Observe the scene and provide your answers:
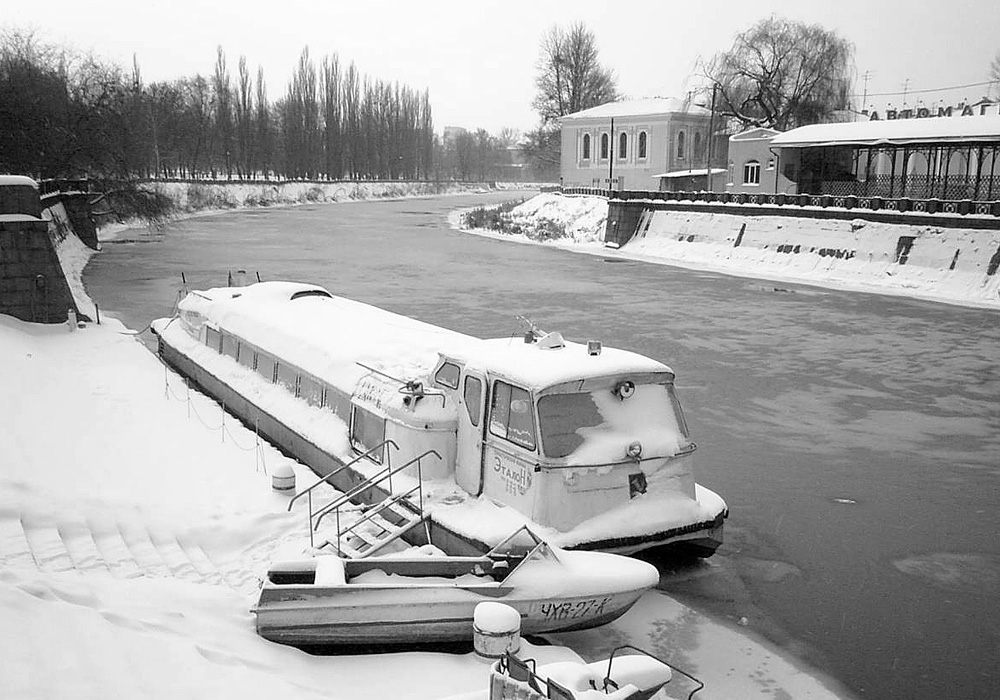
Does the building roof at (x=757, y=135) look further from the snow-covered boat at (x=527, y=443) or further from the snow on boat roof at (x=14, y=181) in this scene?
the snow-covered boat at (x=527, y=443)

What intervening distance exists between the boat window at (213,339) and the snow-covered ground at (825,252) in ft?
81.4

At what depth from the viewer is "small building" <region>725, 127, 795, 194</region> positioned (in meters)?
56.3

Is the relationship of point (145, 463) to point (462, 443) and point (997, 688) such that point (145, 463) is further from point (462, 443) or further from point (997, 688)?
point (997, 688)

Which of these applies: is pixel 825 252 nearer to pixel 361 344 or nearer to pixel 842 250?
pixel 842 250

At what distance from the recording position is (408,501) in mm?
10312

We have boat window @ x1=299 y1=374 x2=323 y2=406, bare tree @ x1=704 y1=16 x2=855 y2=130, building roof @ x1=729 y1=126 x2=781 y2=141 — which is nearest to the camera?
boat window @ x1=299 y1=374 x2=323 y2=406

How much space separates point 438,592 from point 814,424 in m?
10.2

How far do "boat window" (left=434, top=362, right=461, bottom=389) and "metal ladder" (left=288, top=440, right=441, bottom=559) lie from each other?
89cm

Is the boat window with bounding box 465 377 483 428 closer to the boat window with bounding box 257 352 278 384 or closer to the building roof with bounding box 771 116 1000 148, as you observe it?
the boat window with bounding box 257 352 278 384

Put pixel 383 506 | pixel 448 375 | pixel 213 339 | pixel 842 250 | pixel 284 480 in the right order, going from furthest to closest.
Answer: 1. pixel 842 250
2. pixel 213 339
3. pixel 284 480
4. pixel 448 375
5. pixel 383 506

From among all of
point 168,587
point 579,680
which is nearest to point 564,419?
point 579,680

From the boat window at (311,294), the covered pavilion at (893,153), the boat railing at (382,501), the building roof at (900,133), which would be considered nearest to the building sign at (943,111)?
the covered pavilion at (893,153)

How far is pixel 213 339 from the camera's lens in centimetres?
1838

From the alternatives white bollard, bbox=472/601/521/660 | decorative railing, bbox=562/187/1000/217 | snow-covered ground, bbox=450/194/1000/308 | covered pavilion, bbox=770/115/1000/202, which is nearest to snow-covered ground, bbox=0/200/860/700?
white bollard, bbox=472/601/521/660
